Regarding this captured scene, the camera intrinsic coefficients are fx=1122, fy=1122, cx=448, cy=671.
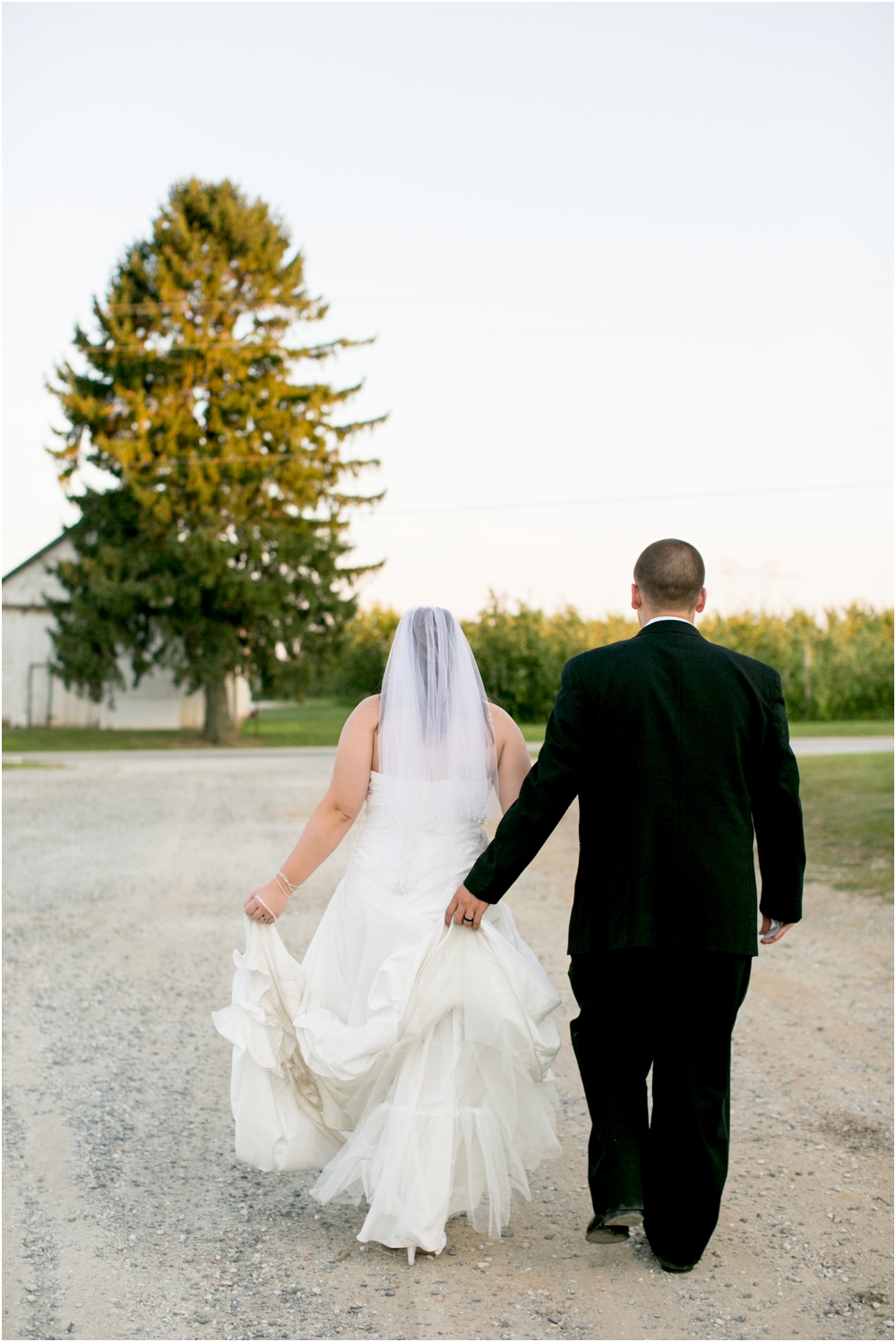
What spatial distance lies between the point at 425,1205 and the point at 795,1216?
1289 mm

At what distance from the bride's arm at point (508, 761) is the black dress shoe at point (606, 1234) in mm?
1310

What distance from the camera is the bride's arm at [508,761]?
12.7 feet

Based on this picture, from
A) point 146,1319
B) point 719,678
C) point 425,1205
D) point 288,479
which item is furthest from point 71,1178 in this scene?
point 288,479

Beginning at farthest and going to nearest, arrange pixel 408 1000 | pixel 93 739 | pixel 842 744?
pixel 93 739 → pixel 842 744 → pixel 408 1000

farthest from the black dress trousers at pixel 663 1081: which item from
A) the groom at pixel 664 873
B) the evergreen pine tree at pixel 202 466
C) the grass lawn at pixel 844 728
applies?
the grass lawn at pixel 844 728

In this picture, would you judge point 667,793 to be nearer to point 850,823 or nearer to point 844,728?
point 850,823

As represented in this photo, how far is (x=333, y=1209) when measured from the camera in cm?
392

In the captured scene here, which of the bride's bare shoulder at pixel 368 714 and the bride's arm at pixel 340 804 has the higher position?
the bride's bare shoulder at pixel 368 714

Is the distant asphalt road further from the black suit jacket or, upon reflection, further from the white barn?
the black suit jacket

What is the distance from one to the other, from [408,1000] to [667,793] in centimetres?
103

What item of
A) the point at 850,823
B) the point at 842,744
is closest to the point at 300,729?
the point at 842,744

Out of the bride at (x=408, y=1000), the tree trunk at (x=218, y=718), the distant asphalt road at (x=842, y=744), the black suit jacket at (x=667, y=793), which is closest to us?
the black suit jacket at (x=667, y=793)

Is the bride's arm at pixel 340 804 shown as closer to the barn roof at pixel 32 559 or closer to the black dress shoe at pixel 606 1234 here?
the black dress shoe at pixel 606 1234

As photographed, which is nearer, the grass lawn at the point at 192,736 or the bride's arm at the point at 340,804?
the bride's arm at the point at 340,804
